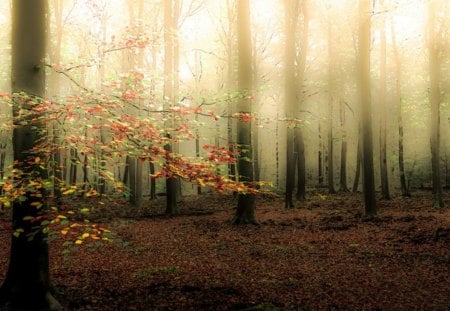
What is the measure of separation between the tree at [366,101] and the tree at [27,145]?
1257 cm

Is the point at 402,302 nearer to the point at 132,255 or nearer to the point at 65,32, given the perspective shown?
the point at 132,255

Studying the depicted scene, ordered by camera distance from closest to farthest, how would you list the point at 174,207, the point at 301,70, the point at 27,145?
the point at 27,145, the point at 174,207, the point at 301,70

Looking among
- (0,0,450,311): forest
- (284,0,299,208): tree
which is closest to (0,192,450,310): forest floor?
(0,0,450,311): forest

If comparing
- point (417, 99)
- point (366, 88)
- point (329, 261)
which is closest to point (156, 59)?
point (366, 88)

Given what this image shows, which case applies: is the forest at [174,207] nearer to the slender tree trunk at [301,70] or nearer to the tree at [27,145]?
the tree at [27,145]

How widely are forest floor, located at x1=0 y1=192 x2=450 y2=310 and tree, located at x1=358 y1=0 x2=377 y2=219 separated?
35.0 inches

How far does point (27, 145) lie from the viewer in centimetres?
561

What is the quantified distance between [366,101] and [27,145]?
44.0 feet

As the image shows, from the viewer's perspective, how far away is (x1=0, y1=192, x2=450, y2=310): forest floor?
643cm

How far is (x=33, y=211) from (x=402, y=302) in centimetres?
635

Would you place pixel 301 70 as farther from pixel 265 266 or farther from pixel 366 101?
pixel 265 266

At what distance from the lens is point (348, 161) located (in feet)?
159

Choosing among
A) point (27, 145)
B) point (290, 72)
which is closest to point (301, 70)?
point (290, 72)

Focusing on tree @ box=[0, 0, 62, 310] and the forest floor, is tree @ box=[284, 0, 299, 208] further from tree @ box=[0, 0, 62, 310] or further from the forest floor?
tree @ box=[0, 0, 62, 310]
